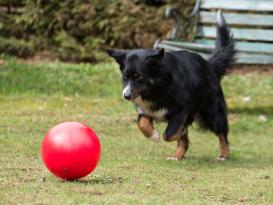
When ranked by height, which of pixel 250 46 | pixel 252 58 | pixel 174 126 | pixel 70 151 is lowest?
pixel 250 46

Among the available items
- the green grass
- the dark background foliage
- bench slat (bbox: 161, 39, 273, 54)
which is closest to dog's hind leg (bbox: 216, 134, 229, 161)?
the green grass

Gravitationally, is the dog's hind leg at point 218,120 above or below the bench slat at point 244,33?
above

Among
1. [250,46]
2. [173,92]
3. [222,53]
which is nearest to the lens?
[173,92]

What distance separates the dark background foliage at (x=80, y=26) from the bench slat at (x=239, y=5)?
113 cm

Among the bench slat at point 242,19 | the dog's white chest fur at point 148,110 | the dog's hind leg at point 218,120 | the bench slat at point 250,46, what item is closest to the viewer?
the dog's white chest fur at point 148,110

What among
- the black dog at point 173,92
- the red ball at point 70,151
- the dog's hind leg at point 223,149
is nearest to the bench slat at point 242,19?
the black dog at point 173,92

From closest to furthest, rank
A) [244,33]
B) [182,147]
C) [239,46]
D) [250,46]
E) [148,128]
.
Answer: [148,128], [182,147], [239,46], [250,46], [244,33]

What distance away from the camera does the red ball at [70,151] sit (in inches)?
233

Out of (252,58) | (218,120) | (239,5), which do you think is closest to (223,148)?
(218,120)

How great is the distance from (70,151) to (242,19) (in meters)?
7.29

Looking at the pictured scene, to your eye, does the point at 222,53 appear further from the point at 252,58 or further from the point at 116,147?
the point at 252,58

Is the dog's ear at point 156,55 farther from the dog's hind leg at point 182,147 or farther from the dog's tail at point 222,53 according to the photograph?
the dog's tail at point 222,53

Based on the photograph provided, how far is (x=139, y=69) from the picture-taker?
7.65 m

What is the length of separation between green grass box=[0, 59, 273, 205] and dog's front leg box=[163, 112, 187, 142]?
27 centimetres
